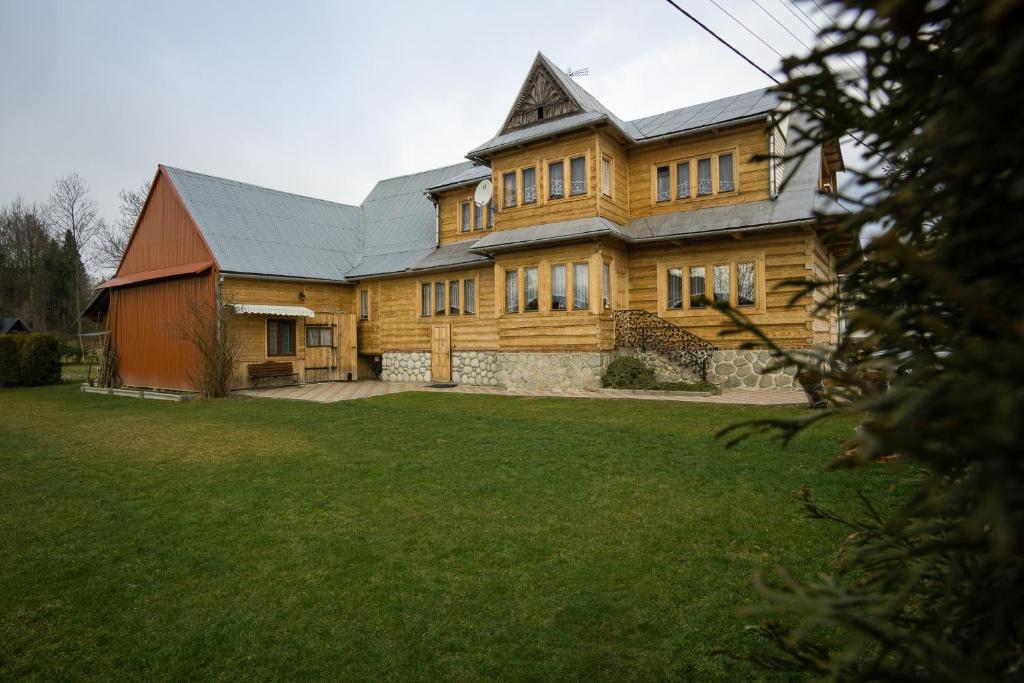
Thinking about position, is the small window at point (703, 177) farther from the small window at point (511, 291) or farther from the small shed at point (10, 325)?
the small shed at point (10, 325)

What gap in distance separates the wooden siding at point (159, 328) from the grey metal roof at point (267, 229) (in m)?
1.70

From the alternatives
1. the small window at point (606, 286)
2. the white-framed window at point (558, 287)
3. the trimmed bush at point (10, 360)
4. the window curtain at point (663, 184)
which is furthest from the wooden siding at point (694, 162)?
the trimmed bush at point (10, 360)

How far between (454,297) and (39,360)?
18425 mm

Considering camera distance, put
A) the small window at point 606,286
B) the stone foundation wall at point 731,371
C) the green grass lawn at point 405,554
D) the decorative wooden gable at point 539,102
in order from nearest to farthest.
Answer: the green grass lawn at point 405,554
the stone foundation wall at point 731,371
the small window at point 606,286
the decorative wooden gable at point 539,102

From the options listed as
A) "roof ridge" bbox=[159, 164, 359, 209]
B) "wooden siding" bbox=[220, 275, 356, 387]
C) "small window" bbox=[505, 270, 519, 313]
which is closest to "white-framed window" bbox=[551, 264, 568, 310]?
Answer: "small window" bbox=[505, 270, 519, 313]

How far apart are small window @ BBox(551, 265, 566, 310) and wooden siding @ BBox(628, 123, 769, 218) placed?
339 centimetres

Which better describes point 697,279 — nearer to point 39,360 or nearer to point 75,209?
point 39,360

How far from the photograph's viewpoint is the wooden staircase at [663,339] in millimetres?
15086

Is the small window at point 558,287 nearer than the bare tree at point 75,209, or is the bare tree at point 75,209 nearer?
the small window at point 558,287

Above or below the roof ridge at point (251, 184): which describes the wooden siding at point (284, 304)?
below

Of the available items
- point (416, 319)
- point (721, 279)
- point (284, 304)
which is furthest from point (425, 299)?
point (721, 279)

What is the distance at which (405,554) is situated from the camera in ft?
13.6

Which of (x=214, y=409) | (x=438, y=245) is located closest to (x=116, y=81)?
(x=438, y=245)

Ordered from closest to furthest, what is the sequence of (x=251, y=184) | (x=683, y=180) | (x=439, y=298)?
(x=683, y=180) < (x=439, y=298) < (x=251, y=184)
